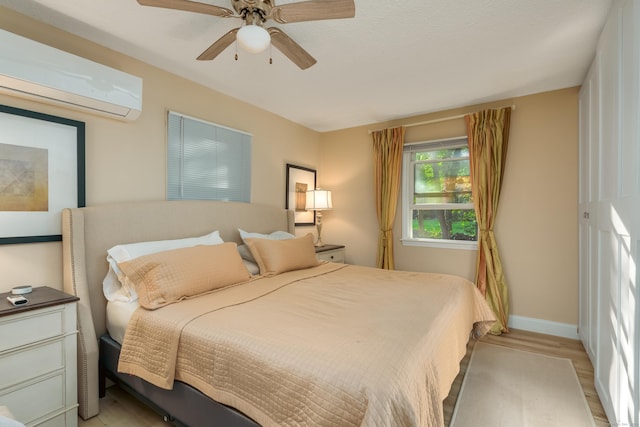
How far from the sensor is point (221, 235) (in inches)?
116

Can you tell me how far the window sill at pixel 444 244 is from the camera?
11.4 ft

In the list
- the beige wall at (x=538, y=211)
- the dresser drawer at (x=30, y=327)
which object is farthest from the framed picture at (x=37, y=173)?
the beige wall at (x=538, y=211)

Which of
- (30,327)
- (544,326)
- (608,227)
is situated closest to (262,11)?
(30,327)

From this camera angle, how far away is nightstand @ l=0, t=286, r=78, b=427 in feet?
4.93

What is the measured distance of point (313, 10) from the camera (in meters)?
1.47

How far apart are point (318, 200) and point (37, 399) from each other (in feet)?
9.99

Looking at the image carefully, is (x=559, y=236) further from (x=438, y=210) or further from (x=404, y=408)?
(x=404, y=408)

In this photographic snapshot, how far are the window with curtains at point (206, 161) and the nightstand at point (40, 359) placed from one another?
124cm

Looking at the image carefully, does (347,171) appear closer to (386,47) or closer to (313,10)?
(386,47)

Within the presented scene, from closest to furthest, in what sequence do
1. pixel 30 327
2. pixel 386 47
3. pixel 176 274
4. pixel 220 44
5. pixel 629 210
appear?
pixel 629 210, pixel 30 327, pixel 220 44, pixel 176 274, pixel 386 47

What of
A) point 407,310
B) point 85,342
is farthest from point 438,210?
point 85,342

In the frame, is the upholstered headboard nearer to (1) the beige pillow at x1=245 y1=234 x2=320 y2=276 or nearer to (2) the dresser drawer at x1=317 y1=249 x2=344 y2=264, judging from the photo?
(1) the beige pillow at x1=245 y1=234 x2=320 y2=276

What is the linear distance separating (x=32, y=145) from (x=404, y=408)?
2.53m

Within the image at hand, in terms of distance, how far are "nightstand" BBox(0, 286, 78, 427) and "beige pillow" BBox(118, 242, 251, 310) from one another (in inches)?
13.5
